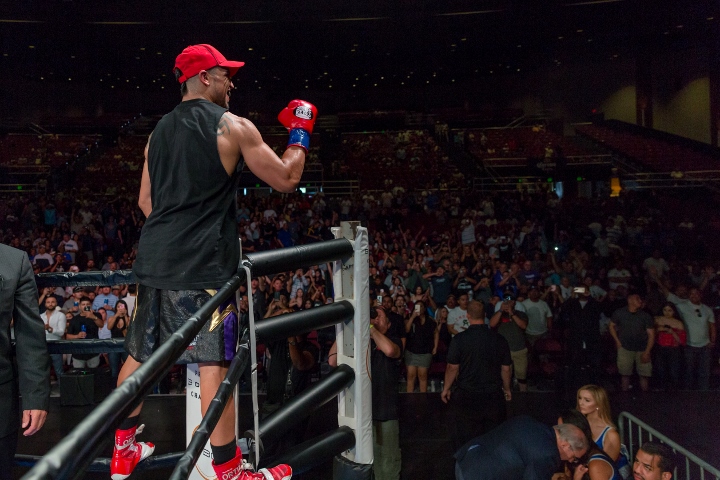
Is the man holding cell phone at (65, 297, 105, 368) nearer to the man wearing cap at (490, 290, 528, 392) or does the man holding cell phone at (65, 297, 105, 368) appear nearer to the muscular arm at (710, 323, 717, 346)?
the man wearing cap at (490, 290, 528, 392)

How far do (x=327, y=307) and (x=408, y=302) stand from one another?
7.64 m

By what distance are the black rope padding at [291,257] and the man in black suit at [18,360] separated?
755 mm

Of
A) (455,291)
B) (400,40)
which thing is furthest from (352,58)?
(455,291)

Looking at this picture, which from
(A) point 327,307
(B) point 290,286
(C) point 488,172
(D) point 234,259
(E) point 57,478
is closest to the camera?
(E) point 57,478

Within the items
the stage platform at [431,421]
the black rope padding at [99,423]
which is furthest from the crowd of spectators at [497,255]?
the black rope padding at [99,423]

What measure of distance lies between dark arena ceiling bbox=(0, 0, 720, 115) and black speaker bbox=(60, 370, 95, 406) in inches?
536

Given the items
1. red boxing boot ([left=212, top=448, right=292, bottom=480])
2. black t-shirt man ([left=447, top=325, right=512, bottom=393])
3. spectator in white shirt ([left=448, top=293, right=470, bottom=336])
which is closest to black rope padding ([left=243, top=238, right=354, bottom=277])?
red boxing boot ([left=212, top=448, right=292, bottom=480])

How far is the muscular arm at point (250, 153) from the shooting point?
179 centimetres

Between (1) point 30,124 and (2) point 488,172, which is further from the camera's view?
(1) point 30,124

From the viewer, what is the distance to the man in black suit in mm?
2000

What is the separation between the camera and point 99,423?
75 cm

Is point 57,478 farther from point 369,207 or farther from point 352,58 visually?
point 352,58

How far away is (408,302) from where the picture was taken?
9602 mm

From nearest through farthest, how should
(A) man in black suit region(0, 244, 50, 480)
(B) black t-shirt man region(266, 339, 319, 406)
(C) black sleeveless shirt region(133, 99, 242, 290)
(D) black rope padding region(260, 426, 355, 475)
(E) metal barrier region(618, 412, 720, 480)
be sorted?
(C) black sleeveless shirt region(133, 99, 242, 290) → (D) black rope padding region(260, 426, 355, 475) → (A) man in black suit region(0, 244, 50, 480) → (E) metal barrier region(618, 412, 720, 480) → (B) black t-shirt man region(266, 339, 319, 406)
